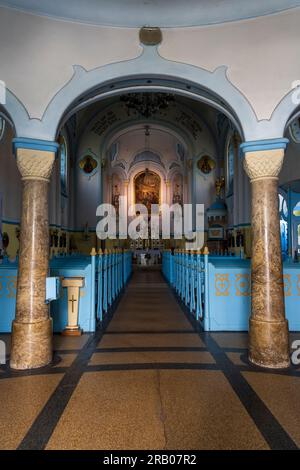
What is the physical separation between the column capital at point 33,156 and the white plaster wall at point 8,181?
206 inches

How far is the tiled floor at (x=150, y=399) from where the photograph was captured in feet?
7.52

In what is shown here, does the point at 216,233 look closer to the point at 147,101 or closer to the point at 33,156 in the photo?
the point at 147,101

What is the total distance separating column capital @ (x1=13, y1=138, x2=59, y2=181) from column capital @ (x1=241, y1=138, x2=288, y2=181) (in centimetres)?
235

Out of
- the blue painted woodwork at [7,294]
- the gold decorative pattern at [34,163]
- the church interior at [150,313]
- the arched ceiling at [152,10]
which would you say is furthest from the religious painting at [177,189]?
the gold decorative pattern at [34,163]

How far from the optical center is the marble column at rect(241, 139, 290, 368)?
3807 mm

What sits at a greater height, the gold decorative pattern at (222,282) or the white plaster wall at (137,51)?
the white plaster wall at (137,51)

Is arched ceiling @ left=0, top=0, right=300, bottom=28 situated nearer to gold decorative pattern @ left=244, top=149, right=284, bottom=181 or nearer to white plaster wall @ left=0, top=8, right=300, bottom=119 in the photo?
white plaster wall @ left=0, top=8, right=300, bottom=119

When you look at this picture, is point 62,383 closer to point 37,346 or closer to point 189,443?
point 37,346

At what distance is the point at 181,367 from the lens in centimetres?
371

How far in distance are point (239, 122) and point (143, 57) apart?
144 cm

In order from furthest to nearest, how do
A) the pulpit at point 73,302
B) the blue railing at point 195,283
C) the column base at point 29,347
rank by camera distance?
the blue railing at point 195,283 < the pulpit at point 73,302 < the column base at point 29,347

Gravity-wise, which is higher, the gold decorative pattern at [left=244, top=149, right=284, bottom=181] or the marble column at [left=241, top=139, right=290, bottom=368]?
the gold decorative pattern at [left=244, top=149, right=284, bottom=181]
